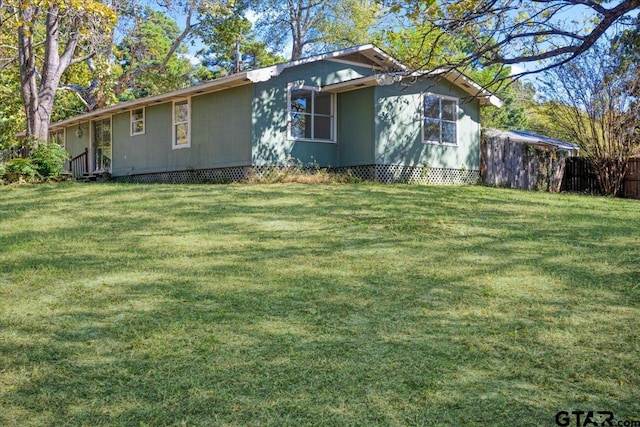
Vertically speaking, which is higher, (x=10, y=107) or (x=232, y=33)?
(x=232, y=33)

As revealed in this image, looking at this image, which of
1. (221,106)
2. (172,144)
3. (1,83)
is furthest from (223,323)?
(1,83)

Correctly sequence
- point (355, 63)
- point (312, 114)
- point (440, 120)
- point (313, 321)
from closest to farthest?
point (313, 321) < point (312, 114) < point (355, 63) < point (440, 120)

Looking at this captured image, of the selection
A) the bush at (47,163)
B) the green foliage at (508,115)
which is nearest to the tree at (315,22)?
the green foliage at (508,115)

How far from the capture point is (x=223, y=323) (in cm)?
511

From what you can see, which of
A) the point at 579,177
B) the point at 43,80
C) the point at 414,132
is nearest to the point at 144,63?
the point at 43,80

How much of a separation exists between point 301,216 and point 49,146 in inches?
476

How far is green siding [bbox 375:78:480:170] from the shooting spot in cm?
1700

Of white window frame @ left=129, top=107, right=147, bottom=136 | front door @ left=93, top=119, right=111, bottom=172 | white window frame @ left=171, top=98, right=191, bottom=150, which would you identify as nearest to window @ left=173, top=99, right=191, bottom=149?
white window frame @ left=171, top=98, right=191, bottom=150

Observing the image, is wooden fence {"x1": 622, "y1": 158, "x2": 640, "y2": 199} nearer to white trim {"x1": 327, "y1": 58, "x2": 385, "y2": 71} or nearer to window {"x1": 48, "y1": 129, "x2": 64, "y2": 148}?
white trim {"x1": 327, "y1": 58, "x2": 385, "y2": 71}

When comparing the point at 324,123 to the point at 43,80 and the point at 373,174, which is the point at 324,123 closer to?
the point at 373,174

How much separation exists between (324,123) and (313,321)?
42.8 ft

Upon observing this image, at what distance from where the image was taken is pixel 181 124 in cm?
1903

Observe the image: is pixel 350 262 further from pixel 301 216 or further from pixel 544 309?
pixel 301 216

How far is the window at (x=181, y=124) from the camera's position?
1862 cm
